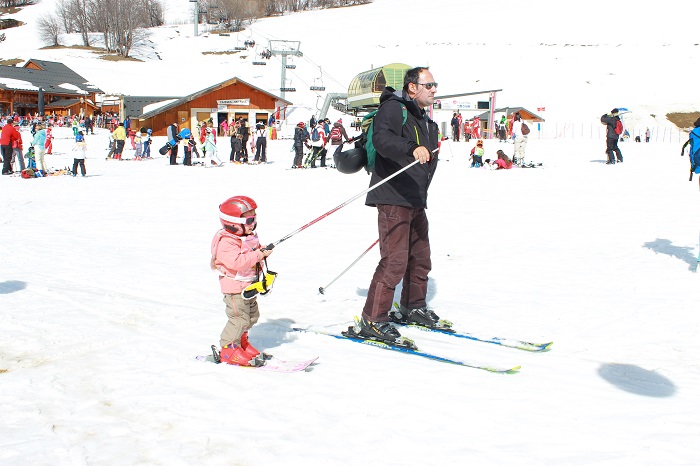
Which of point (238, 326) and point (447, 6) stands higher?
point (447, 6)

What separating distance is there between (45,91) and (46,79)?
3187 mm

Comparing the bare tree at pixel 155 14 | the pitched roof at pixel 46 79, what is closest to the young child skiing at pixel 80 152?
the pitched roof at pixel 46 79

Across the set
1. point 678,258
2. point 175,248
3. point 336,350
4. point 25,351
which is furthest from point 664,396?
point 175,248

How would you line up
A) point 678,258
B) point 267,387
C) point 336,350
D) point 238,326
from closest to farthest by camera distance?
point 267,387
point 238,326
point 336,350
point 678,258

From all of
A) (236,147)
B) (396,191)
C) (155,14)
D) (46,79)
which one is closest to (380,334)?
(396,191)

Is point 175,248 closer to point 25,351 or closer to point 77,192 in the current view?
point 25,351

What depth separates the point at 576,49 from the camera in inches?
2574

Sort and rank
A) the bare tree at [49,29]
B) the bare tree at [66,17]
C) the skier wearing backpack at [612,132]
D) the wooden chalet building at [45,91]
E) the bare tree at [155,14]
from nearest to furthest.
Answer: the skier wearing backpack at [612,132] → the wooden chalet building at [45,91] → the bare tree at [49,29] → the bare tree at [66,17] → the bare tree at [155,14]

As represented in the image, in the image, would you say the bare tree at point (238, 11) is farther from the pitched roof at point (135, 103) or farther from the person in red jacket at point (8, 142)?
the person in red jacket at point (8, 142)

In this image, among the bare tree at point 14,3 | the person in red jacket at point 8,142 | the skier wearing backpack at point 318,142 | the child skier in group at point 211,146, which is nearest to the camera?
the person in red jacket at point 8,142

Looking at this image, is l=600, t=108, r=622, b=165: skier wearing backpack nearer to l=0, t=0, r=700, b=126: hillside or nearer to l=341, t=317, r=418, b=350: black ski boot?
l=341, t=317, r=418, b=350: black ski boot

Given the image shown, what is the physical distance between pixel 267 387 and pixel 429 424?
1005mm

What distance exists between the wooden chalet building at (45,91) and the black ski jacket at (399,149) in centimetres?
4959

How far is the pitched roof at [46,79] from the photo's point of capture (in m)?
49.1
